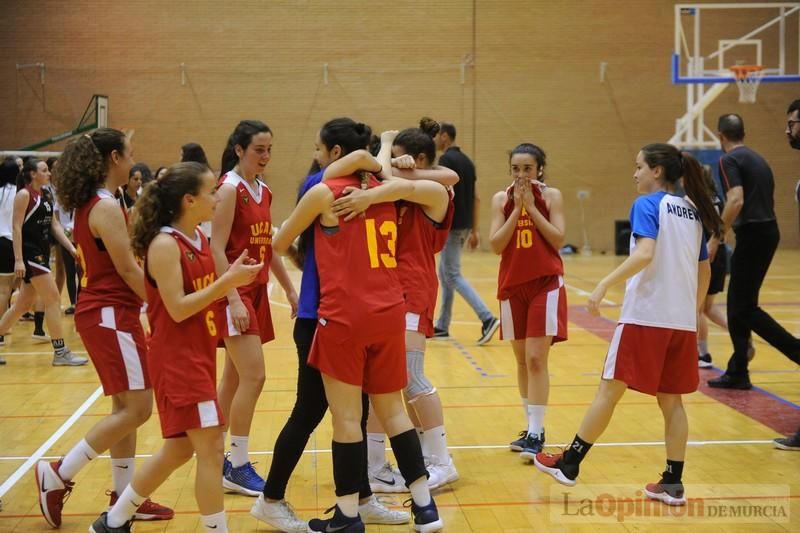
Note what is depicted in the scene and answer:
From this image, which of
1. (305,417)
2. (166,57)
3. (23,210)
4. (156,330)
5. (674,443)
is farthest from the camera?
(166,57)

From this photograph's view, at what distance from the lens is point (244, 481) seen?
15.1 feet

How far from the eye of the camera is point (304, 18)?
60.3ft

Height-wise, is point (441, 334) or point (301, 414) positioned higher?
point (301, 414)

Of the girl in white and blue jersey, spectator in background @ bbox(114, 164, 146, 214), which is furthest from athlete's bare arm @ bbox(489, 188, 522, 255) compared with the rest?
spectator in background @ bbox(114, 164, 146, 214)

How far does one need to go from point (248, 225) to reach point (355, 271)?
108 centimetres

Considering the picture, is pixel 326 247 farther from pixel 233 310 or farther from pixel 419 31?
pixel 419 31

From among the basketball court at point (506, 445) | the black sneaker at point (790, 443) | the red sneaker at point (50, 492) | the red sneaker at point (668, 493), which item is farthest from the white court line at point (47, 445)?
the black sneaker at point (790, 443)

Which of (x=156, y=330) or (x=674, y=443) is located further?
(x=674, y=443)

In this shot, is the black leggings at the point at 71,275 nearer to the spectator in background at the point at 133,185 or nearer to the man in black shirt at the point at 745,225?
the spectator in background at the point at 133,185

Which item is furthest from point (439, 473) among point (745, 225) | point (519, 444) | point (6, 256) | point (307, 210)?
point (6, 256)

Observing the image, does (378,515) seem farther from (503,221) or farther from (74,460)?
(503,221)

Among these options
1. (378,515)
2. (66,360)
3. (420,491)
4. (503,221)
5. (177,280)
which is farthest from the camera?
(66,360)

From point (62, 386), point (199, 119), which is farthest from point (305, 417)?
point (199, 119)

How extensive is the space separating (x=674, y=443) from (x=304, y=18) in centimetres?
1564
